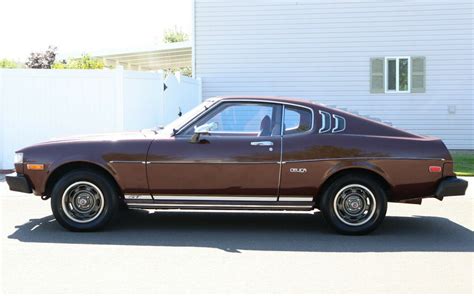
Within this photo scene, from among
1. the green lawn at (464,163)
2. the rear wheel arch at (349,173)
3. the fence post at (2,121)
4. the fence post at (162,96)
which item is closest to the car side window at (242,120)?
the rear wheel arch at (349,173)

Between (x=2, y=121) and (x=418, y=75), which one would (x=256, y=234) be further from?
(x=418, y=75)

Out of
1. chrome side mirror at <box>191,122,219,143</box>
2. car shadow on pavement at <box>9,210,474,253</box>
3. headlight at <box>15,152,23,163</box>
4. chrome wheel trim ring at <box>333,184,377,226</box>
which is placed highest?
chrome side mirror at <box>191,122,219,143</box>

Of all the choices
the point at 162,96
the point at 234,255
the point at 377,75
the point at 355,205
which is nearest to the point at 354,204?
the point at 355,205

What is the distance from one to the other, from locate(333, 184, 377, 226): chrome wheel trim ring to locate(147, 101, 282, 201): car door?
73 cm

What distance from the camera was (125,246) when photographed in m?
6.61

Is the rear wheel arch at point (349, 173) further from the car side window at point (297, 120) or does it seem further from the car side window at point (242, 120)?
the car side window at point (242, 120)

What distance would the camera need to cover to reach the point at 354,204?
7195mm

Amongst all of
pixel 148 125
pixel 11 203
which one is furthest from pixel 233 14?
pixel 11 203

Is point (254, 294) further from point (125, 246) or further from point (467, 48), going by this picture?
point (467, 48)

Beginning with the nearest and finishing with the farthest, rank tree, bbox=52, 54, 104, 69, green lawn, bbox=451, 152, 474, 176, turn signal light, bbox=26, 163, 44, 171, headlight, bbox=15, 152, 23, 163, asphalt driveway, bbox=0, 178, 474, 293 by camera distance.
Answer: asphalt driveway, bbox=0, 178, 474, 293 < turn signal light, bbox=26, 163, 44, 171 < headlight, bbox=15, 152, 23, 163 < green lawn, bbox=451, 152, 474, 176 < tree, bbox=52, 54, 104, 69

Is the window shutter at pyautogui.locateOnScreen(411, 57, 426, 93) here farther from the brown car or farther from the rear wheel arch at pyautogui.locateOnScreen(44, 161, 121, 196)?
the rear wheel arch at pyautogui.locateOnScreen(44, 161, 121, 196)

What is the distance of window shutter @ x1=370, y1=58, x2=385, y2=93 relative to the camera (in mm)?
18812

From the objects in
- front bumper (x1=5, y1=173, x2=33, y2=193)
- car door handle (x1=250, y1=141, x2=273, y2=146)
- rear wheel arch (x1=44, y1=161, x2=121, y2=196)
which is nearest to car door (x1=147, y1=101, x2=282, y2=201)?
car door handle (x1=250, y1=141, x2=273, y2=146)

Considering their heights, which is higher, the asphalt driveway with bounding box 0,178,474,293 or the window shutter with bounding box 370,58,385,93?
the window shutter with bounding box 370,58,385,93
